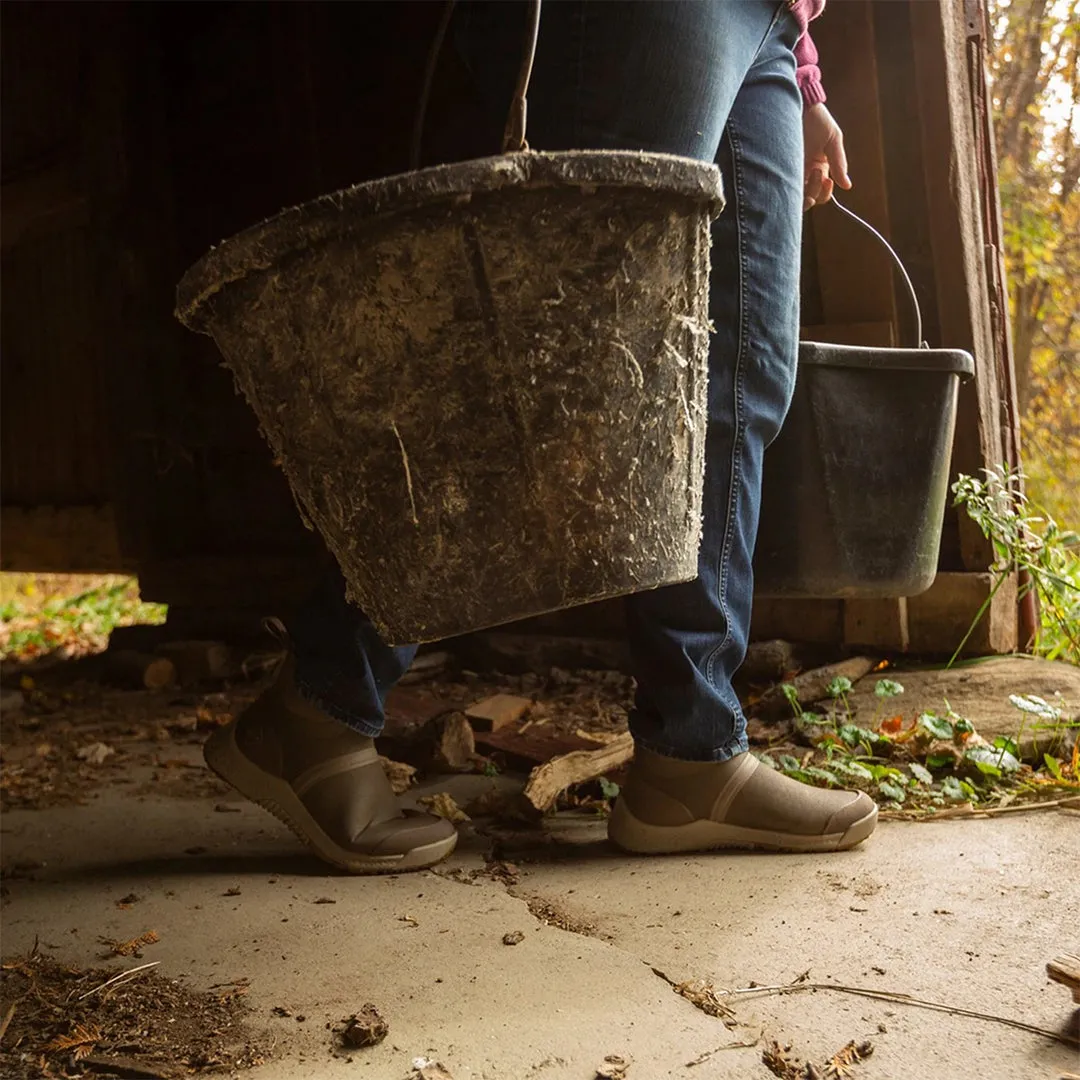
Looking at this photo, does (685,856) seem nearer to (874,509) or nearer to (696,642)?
(696,642)

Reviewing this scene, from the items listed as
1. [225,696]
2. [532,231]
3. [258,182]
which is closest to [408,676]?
[225,696]

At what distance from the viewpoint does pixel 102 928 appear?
1504mm

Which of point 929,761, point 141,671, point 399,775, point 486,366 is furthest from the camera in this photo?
point 141,671

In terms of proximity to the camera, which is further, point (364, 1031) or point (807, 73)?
point (807, 73)

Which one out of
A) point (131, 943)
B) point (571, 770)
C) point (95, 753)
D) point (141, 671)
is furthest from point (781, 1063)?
point (141, 671)

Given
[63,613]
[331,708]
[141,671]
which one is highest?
[331,708]

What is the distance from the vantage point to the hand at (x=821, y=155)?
1.92 meters

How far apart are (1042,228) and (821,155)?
303cm

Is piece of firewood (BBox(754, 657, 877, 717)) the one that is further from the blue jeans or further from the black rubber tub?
the blue jeans

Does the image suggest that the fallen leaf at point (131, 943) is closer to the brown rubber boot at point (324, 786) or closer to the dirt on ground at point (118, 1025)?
the dirt on ground at point (118, 1025)

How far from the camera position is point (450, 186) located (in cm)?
104

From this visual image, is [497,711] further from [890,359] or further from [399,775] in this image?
[890,359]

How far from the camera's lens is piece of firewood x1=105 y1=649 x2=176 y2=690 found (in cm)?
354

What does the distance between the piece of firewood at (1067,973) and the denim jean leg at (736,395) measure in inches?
25.4
